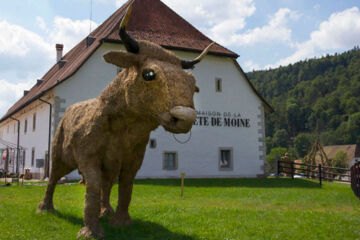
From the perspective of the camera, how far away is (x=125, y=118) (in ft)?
15.8

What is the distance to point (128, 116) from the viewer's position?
15.7 feet

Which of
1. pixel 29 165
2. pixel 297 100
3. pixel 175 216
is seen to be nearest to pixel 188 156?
pixel 29 165

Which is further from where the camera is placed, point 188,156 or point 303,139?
point 303,139

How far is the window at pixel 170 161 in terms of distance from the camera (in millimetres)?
20286

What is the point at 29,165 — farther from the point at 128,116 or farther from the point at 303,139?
the point at 303,139

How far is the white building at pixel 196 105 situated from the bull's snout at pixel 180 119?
1543cm

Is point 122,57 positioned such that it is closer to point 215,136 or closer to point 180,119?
point 180,119

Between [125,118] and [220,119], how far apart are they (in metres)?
17.3

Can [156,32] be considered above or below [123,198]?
above

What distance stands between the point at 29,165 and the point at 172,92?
22.5 meters

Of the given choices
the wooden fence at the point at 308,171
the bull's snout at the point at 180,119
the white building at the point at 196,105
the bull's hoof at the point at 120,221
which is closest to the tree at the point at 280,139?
the wooden fence at the point at 308,171

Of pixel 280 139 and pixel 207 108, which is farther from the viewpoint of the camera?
pixel 280 139

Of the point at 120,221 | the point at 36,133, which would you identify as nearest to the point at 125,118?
the point at 120,221

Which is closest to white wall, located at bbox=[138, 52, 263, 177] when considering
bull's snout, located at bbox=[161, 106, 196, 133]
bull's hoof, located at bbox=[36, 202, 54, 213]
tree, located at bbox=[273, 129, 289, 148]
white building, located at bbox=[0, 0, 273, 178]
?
white building, located at bbox=[0, 0, 273, 178]
